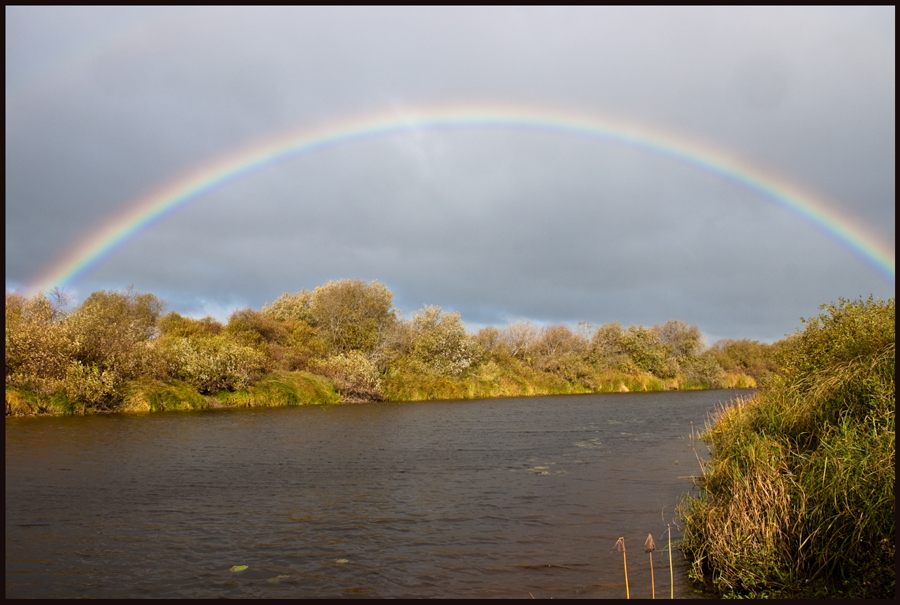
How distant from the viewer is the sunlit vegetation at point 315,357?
126 ft

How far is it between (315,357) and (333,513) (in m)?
50.6

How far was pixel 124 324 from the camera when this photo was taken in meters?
48.1

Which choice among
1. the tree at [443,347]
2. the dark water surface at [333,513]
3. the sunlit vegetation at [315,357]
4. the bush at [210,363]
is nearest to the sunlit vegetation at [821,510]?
the dark water surface at [333,513]

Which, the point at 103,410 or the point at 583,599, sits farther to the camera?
the point at 103,410

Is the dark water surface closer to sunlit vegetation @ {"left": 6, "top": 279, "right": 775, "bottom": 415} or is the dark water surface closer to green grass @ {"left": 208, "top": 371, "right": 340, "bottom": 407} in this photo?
sunlit vegetation @ {"left": 6, "top": 279, "right": 775, "bottom": 415}

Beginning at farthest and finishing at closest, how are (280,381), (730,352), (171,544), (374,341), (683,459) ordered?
1. (730,352)
2. (374,341)
3. (280,381)
4. (683,459)
5. (171,544)

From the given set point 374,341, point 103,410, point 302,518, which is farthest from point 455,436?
point 374,341

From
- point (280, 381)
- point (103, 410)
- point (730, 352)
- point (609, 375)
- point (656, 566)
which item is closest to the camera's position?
point (656, 566)

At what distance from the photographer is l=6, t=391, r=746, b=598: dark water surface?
10352mm

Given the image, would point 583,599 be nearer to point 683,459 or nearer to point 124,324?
point 683,459

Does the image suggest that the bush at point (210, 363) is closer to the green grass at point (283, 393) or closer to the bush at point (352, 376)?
the green grass at point (283, 393)

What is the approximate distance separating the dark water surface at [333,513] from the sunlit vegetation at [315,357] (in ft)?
29.2

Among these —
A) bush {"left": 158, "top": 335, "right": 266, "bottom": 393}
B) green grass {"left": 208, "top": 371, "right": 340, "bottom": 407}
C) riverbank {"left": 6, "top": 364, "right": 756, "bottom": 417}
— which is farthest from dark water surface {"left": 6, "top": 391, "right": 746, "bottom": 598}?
green grass {"left": 208, "top": 371, "right": 340, "bottom": 407}

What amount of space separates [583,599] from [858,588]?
163 inches
